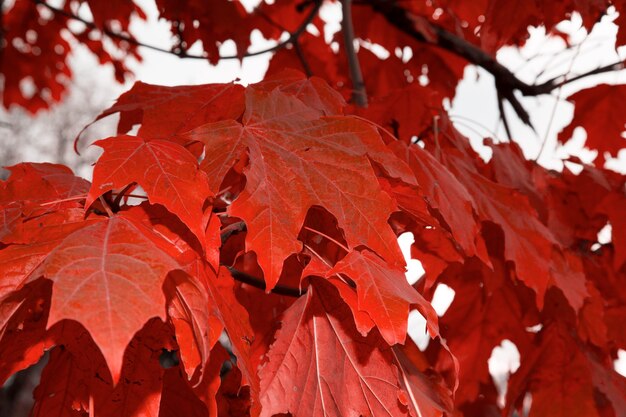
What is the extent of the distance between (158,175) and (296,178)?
159 millimetres

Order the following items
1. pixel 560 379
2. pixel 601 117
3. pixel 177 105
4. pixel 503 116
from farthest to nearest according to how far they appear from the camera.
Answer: pixel 503 116 < pixel 601 117 < pixel 560 379 < pixel 177 105

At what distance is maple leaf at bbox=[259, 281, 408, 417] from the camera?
2.57 feet

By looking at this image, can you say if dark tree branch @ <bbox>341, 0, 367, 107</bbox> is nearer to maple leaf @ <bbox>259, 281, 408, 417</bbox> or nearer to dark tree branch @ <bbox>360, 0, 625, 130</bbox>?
dark tree branch @ <bbox>360, 0, 625, 130</bbox>

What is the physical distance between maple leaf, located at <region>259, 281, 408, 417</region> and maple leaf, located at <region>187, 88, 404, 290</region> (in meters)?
0.12

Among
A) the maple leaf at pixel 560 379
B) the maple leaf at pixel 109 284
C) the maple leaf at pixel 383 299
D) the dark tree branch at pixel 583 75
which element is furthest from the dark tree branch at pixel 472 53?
the maple leaf at pixel 109 284

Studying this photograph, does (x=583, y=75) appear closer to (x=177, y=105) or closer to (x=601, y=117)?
(x=601, y=117)

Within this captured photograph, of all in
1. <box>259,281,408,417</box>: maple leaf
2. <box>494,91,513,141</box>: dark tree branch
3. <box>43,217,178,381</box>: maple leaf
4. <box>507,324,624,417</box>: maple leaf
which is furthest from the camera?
<box>494,91,513,141</box>: dark tree branch

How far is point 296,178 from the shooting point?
78 cm

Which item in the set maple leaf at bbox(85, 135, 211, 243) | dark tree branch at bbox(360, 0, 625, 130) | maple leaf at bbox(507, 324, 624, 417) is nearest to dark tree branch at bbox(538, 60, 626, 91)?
dark tree branch at bbox(360, 0, 625, 130)

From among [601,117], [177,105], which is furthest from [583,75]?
[177,105]

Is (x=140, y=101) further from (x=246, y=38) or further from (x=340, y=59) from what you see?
(x=340, y=59)

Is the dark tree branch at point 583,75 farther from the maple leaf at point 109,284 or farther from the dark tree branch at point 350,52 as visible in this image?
the maple leaf at point 109,284

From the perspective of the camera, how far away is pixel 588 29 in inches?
49.4

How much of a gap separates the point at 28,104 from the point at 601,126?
10.7 feet
